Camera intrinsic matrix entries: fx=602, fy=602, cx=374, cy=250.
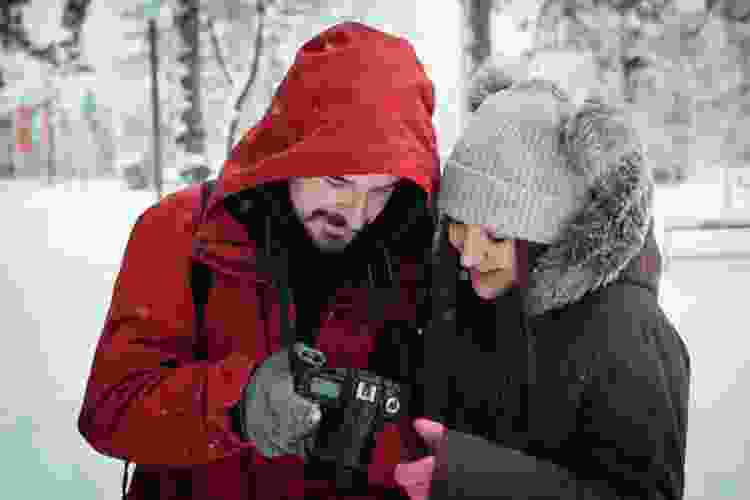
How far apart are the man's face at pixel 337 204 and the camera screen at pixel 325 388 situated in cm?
26

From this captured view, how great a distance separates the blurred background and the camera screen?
2711 millimetres

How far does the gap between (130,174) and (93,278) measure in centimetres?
90

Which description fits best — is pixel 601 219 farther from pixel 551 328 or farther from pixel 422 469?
pixel 422 469

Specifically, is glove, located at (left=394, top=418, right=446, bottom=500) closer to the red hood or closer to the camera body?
the camera body

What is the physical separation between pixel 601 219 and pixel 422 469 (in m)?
0.45

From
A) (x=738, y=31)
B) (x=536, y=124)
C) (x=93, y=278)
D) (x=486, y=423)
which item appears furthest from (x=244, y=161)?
(x=738, y=31)

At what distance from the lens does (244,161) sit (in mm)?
1021

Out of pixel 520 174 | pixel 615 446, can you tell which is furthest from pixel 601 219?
pixel 615 446

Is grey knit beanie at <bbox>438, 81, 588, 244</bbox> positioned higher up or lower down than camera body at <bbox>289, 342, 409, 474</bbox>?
higher up

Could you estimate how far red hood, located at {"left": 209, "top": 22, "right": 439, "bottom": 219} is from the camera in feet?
3.00

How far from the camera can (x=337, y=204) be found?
101 cm

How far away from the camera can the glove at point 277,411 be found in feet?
2.78

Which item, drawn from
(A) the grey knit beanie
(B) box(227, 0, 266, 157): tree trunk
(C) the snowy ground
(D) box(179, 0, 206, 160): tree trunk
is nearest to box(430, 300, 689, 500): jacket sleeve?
(A) the grey knit beanie

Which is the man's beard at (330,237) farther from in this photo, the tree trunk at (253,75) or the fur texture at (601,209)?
the tree trunk at (253,75)
